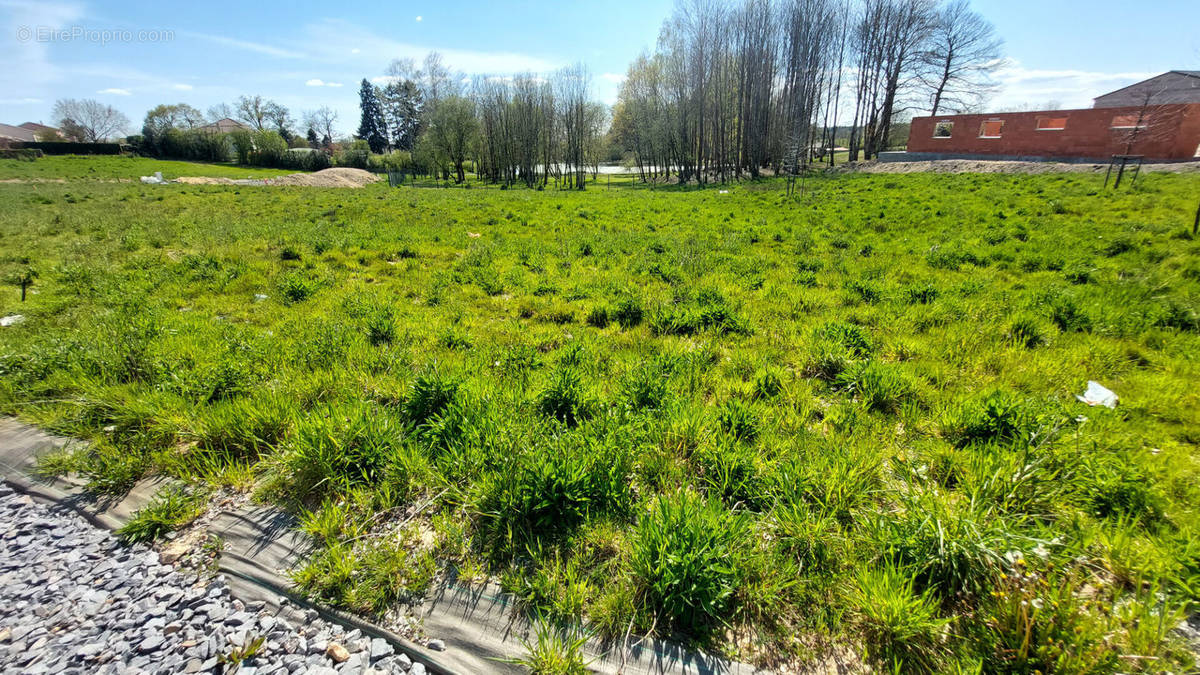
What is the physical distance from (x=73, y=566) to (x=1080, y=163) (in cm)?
4375

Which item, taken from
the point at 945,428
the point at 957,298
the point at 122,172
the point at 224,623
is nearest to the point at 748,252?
the point at 957,298

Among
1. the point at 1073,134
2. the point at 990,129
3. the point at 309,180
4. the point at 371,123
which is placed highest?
the point at 371,123

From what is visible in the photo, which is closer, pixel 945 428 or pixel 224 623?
pixel 224 623

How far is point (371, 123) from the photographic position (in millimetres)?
78375

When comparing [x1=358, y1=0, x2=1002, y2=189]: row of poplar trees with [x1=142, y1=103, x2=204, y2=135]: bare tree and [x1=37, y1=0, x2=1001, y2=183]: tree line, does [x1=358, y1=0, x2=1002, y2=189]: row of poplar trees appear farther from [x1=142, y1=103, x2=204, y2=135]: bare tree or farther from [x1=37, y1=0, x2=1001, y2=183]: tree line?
[x1=142, y1=103, x2=204, y2=135]: bare tree

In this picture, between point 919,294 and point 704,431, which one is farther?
point 919,294

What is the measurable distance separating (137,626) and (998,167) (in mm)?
39856

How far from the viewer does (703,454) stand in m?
3.10

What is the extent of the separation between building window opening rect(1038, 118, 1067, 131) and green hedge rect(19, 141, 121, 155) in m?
100

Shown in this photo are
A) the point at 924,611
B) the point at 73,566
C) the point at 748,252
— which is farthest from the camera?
the point at 748,252

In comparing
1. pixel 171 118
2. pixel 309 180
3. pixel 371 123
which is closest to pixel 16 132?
pixel 171 118

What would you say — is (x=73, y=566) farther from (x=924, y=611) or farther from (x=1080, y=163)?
(x=1080, y=163)

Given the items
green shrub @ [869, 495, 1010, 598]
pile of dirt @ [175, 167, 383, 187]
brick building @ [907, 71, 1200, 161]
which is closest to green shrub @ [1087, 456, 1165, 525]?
green shrub @ [869, 495, 1010, 598]

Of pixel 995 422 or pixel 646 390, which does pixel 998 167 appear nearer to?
pixel 995 422
